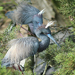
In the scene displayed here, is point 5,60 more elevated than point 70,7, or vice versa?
point 70,7

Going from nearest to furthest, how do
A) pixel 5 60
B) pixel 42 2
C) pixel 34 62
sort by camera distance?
pixel 5 60
pixel 34 62
pixel 42 2

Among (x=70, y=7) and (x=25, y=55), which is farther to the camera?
(x=70, y=7)

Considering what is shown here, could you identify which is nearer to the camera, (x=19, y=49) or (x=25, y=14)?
(x=19, y=49)

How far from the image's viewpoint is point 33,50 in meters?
1.25

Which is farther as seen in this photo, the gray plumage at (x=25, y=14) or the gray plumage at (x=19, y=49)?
the gray plumage at (x=25, y=14)

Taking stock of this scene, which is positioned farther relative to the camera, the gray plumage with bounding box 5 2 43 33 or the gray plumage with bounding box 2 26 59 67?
the gray plumage with bounding box 5 2 43 33

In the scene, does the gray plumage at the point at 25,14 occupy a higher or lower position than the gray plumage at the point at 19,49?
higher

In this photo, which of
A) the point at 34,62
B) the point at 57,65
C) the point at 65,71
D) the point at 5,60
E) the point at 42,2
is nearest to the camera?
the point at 65,71

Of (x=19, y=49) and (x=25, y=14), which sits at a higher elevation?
(x=25, y=14)

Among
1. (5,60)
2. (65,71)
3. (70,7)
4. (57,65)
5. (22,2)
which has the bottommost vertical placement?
(57,65)

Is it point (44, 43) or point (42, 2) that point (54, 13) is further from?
point (44, 43)

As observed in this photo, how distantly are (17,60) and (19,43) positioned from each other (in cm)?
21

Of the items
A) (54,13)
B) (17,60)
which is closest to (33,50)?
(17,60)

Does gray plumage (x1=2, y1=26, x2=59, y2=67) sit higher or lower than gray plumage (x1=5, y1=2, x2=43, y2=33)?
lower
